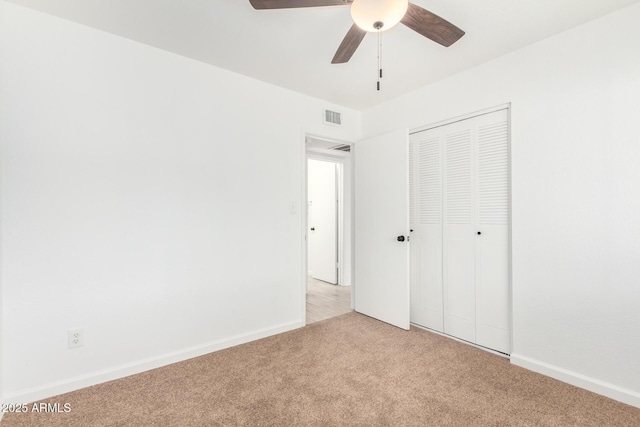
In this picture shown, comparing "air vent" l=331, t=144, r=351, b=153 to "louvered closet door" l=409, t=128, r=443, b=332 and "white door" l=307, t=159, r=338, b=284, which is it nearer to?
"white door" l=307, t=159, r=338, b=284

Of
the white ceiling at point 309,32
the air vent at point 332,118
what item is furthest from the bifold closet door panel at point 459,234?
the air vent at point 332,118

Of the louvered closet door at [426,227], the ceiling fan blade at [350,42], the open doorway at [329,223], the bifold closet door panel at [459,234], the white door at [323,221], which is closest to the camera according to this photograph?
the ceiling fan blade at [350,42]

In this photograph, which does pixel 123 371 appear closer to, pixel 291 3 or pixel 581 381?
pixel 291 3

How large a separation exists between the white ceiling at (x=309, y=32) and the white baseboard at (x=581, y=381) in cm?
236

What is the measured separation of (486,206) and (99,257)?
300 cm

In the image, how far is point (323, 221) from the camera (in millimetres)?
5133

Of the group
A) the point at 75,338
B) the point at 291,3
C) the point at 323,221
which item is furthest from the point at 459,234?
the point at 75,338

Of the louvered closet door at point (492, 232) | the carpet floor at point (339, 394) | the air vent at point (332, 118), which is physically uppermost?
the air vent at point (332, 118)

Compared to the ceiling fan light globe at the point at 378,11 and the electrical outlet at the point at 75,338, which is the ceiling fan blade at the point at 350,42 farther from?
the electrical outlet at the point at 75,338

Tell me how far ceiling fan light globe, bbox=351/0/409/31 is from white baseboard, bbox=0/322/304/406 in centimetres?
254

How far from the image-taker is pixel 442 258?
283cm

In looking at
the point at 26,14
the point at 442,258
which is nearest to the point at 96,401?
the point at 26,14

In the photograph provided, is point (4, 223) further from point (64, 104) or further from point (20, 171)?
point (64, 104)

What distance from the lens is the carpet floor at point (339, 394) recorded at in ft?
5.42
